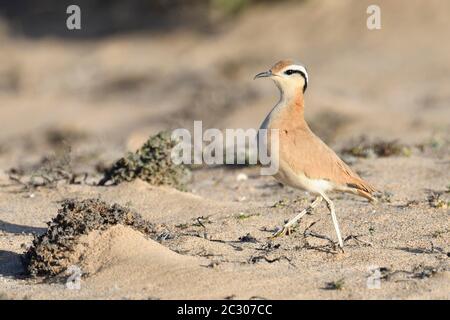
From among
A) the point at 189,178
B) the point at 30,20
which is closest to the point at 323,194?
the point at 189,178

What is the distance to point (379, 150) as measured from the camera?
38.0 ft

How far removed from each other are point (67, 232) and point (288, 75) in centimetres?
225

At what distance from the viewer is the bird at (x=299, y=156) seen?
721cm

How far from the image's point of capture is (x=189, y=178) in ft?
34.9

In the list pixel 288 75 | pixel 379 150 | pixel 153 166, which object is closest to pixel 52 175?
pixel 153 166

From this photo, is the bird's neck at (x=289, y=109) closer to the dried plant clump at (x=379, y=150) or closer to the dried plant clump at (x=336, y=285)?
the dried plant clump at (x=336, y=285)

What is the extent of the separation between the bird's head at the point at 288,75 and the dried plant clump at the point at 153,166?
228cm

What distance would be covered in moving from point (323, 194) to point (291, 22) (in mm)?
16809

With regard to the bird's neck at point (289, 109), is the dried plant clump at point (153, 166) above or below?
below

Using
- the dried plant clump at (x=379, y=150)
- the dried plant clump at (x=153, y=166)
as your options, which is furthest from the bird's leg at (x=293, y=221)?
the dried plant clump at (x=379, y=150)

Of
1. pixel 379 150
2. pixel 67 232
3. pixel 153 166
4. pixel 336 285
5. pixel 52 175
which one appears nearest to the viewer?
pixel 336 285

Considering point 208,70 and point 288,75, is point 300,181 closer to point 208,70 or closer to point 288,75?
point 288,75

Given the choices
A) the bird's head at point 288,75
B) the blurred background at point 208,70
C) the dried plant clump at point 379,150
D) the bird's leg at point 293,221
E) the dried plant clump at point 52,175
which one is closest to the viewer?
the bird's leg at point 293,221

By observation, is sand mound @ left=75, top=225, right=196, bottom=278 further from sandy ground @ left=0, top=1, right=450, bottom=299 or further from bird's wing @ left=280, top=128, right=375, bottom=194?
bird's wing @ left=280, top=128, right=375, bottom=194
